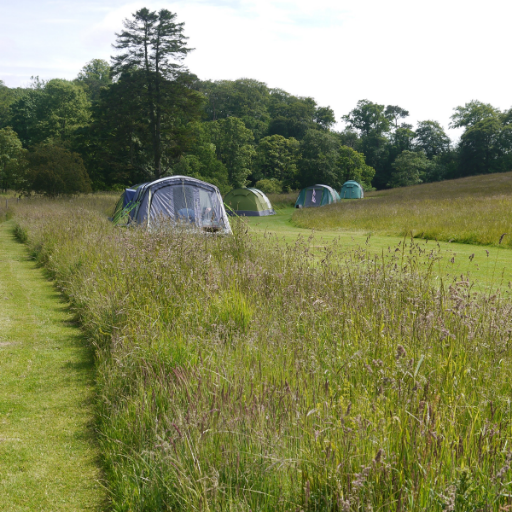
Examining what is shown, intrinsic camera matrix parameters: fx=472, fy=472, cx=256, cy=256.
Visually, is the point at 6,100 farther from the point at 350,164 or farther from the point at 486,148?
the point at 486,148

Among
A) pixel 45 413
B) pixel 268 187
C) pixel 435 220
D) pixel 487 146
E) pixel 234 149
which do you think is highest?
pixel 487 146

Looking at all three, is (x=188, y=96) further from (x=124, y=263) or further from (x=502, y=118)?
(x=502, y=118)

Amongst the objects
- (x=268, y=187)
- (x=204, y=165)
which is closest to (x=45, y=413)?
(x=268, y=187)

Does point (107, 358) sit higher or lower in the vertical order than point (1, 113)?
lower

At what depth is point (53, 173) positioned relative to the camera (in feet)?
82.5

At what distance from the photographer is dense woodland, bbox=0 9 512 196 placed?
1352 inches

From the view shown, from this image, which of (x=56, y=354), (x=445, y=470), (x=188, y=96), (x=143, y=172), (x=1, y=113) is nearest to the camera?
(x=445, y=470)

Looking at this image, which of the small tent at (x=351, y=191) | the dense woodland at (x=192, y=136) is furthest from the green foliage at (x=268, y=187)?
the small tent at (x=351, y=191)

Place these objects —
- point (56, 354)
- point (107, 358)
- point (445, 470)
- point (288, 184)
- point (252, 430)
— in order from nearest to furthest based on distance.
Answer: point (445, 470) → point (252, 430) → point (107, 358) → point (56, 354) → point (288, 184)

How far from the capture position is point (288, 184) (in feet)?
175

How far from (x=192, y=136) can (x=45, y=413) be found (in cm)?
3615

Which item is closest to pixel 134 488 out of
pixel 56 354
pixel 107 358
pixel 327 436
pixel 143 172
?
pixel 327 436

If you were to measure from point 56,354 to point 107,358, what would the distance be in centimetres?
118

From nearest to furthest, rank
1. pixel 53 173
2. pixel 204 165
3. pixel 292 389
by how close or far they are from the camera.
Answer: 1. pixel 292 389
2. pixel 53 173
3. pixel 204 165
